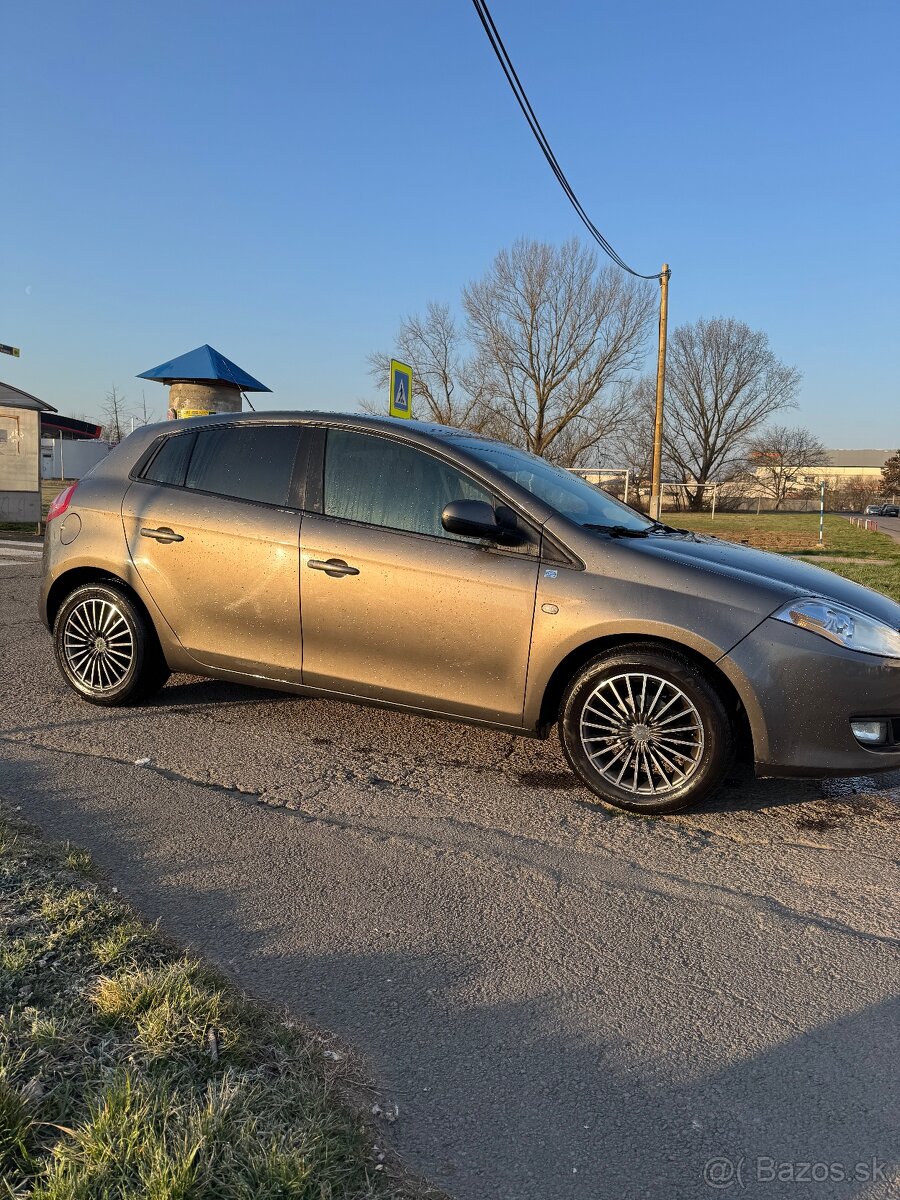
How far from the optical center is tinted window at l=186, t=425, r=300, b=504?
4.69m

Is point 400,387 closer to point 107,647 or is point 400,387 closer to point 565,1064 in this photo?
point 107,647

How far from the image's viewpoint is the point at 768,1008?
2.43m

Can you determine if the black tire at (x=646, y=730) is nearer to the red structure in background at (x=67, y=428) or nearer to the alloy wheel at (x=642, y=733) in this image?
the alloy wheel at (x=642, y=733)

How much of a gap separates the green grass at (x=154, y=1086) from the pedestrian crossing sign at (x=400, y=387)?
1028 centimetres

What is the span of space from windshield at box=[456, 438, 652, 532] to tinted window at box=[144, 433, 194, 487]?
1.60 meters

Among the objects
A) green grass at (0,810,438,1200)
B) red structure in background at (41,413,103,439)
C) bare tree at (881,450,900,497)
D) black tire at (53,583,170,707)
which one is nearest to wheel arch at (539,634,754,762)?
green grass at (0,810,438,1200)

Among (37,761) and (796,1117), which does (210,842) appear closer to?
(37,761)

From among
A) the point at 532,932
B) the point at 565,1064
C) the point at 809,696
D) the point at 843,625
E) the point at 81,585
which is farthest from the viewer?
the point at 81,585

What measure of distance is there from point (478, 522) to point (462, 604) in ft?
1.25

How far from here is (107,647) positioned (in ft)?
16.7

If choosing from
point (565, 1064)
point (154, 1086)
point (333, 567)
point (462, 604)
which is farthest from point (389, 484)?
point (154, 1086)

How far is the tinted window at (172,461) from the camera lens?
4999mm

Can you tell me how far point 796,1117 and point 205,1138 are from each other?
4.18ft

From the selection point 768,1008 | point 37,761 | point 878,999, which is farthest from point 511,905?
point 37,761
